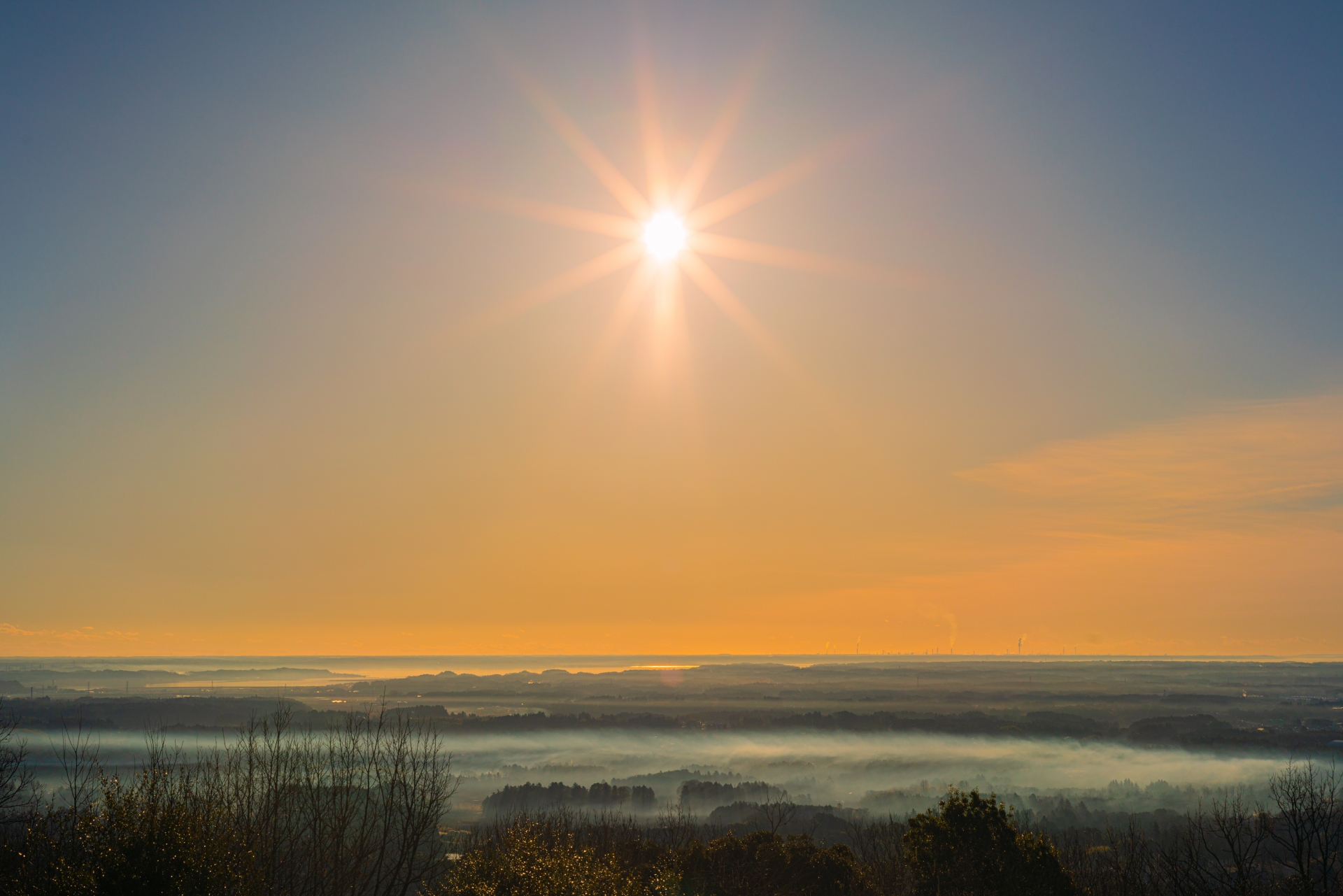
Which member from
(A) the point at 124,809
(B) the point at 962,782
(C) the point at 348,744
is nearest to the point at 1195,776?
(B) the point at 962,782

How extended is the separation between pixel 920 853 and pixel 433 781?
21.8m

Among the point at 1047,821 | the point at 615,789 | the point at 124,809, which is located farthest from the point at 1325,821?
the point at 615,789

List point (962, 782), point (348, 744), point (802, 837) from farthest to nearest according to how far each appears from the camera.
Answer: point (962, 782) → point (802, 837) → point (348, 744)

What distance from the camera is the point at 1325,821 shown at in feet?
95.2

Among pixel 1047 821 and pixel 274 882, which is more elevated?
pixel 274 882

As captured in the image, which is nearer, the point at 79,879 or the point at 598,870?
the point at 79,879

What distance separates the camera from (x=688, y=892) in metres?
48.4

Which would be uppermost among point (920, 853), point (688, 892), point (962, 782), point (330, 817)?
point (330, 817)

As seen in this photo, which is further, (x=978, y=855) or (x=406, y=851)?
(x=978, y=855)

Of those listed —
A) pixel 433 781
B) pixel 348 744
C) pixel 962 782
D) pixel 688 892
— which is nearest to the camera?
pixel 433 781

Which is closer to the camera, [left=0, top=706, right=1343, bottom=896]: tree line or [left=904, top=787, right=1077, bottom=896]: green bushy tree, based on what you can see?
[left=0, top=706, right=1343, bottom=896]: tree line

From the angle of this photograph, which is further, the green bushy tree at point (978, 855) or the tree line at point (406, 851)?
the green bushy tree at point (978, 855)

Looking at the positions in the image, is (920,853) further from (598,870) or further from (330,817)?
(330,817)

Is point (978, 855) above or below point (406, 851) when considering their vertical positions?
below
